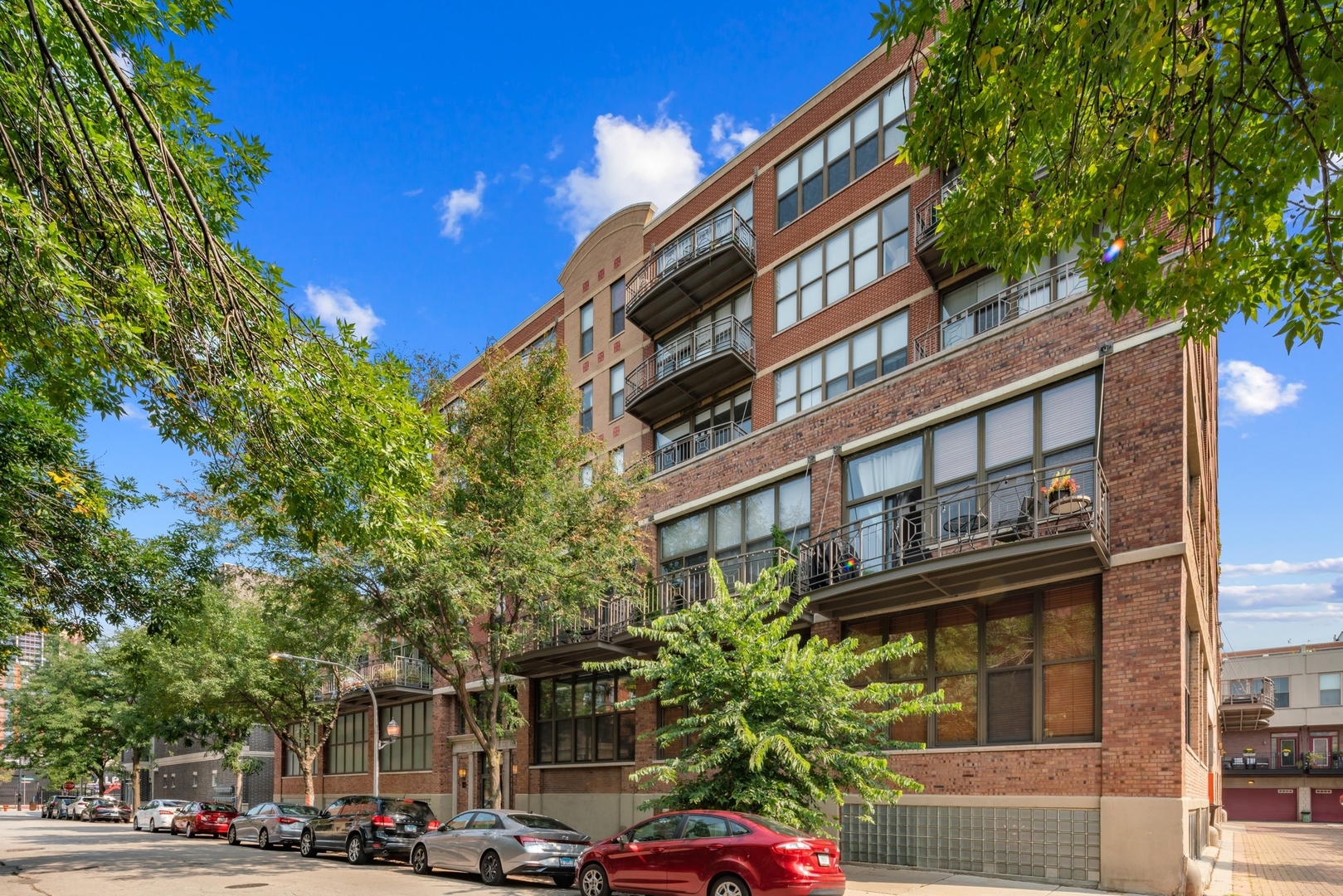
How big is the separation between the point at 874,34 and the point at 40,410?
11.8m

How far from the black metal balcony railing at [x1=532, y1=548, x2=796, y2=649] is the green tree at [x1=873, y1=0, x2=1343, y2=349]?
44.5 ft

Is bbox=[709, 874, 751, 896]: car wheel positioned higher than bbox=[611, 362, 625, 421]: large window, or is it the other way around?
bbox=[611, 362, 625, 421]: large window

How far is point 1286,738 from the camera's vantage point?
2451 inches

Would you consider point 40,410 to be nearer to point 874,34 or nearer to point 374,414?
point 374,414

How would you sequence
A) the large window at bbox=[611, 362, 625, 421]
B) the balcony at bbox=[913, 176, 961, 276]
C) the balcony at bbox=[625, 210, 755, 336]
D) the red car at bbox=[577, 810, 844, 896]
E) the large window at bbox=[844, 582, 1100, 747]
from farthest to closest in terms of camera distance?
1. the large window at bbox=[611, 362, 625, 421]
2. the balcony at bbox=[625, 210, 755, 336]
3. the balcony at bbox=[913, 176, 961, 276]
4. the large window at bbox=[844, 582, 1100, 747]
5. the red car at bbox=[577, 810, 844, 896]

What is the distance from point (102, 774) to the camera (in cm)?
5934

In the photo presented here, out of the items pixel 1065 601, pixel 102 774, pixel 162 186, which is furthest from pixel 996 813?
pixel 102 774

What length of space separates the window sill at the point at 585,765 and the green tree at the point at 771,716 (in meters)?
10.1

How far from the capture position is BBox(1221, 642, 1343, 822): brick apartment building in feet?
178

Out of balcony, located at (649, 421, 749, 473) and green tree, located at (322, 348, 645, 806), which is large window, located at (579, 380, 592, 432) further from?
green tree, located at (322, 348, 645, 806)

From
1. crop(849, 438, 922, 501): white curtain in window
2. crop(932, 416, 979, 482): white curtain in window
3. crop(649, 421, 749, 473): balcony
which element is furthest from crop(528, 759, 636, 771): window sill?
crop(932, 416, 979, 482): white curtain in window

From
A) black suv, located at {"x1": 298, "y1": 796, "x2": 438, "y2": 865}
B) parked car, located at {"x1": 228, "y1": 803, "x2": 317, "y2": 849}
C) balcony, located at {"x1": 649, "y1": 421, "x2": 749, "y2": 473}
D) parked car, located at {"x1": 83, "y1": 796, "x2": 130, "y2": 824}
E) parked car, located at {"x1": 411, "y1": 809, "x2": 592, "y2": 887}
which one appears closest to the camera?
parked car, located at {"x1": 411, "y1": 809, "x2": 592, "y2": 887}

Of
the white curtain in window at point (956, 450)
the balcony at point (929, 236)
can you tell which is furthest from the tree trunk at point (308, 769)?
the balcony at point (929, 236)

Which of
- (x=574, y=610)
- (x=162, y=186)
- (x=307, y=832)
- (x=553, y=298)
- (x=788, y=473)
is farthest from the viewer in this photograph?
(x=553, y=298)
